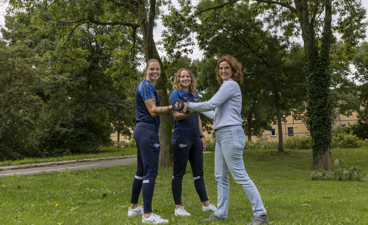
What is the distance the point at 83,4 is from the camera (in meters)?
12.9

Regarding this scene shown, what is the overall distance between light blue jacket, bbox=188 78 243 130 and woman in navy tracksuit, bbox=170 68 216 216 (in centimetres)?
50

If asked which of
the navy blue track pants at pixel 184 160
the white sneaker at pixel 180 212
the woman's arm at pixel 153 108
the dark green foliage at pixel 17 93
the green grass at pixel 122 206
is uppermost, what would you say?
the dark green foliage at pixel 17 93

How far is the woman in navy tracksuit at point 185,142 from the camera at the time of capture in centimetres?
464

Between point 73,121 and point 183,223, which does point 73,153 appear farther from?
point 183,223

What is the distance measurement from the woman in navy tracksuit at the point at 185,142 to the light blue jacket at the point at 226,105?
0.50 m

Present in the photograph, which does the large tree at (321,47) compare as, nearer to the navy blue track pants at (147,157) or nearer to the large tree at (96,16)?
the large tree at (96,16)

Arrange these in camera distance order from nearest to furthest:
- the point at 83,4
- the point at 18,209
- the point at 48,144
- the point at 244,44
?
the point at 18,209 < the point at 83,4 < the point at 244,44 < the point at 48,144

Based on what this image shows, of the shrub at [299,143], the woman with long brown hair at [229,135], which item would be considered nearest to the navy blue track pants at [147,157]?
the woman with long brown hair at [229,135]

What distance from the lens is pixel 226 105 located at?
4.15 metres

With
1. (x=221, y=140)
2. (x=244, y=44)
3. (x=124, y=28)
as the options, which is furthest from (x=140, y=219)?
(x=244, y=44)

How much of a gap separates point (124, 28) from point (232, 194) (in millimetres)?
12914

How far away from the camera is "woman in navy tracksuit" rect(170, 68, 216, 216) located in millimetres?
4641

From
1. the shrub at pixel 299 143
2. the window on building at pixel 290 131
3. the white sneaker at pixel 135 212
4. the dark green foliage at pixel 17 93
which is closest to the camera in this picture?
the white sneaker at pixel 135 212

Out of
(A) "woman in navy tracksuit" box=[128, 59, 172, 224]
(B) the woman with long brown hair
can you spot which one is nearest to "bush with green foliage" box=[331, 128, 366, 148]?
(B) the woman with long brown hair
